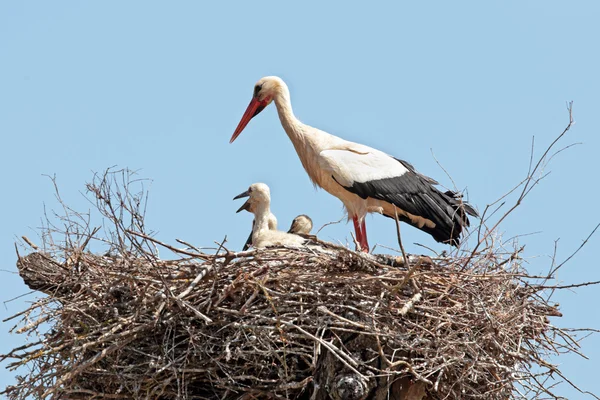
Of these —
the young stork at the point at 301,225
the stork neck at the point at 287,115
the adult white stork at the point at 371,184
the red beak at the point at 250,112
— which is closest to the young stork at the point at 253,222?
the young stork at the point at 301,225

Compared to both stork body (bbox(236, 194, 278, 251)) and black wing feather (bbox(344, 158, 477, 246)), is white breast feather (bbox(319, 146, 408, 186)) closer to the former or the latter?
black wing feather (bbox(344, 158, 477, 246))

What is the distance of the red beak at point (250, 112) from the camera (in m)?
9.10

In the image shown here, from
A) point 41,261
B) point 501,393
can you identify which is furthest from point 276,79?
point 501,393

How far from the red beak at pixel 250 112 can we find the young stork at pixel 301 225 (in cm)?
112

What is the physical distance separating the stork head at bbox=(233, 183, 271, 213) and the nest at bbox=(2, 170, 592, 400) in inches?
80.8

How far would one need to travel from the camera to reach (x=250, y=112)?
29.9 ft

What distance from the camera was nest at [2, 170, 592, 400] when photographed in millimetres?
5727

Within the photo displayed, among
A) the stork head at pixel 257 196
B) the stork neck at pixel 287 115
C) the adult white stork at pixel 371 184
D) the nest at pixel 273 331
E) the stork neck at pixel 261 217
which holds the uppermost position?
the stork neck at pixel 287 115

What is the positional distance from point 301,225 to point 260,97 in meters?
1.34

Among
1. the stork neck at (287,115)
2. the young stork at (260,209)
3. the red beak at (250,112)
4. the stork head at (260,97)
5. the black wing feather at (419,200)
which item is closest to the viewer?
the young stork at (260,209)

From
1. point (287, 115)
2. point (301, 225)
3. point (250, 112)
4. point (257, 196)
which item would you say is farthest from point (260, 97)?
point (301, 225)

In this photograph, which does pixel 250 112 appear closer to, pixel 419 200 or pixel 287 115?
pixel 287 115

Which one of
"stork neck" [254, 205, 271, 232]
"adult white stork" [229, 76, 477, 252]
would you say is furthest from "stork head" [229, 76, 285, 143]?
"stork neck" [254, 205, 271, 232]

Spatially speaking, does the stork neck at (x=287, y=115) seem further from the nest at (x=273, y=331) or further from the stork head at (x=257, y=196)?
the nest at (x=273, y=331)
